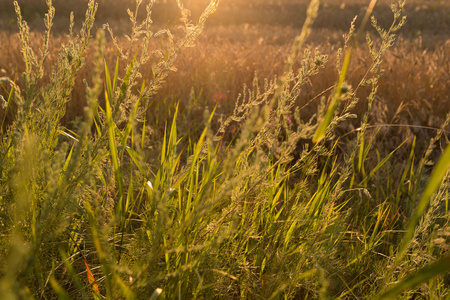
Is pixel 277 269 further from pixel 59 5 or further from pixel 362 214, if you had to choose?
pixel 59 5

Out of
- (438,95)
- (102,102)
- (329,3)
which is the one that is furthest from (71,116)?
(329,3)

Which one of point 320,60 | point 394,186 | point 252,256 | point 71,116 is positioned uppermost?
point 320,60

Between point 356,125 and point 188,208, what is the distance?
2499 mm

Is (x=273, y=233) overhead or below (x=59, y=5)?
below

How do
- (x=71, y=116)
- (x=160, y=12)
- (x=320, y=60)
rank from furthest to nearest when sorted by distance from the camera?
(x=160, y=12) < (x=71, y=116) < (x=320, y=60)

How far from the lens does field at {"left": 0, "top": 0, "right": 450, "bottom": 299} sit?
2.61 ft

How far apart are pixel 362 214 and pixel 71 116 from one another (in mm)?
2423

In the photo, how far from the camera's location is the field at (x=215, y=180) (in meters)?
0.80

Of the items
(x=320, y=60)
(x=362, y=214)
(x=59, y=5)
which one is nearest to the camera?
(x=320, y=60)

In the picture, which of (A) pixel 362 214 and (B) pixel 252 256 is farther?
(A) pixel 362 214

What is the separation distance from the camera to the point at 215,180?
4.64 feet

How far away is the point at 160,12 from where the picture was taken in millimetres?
15750

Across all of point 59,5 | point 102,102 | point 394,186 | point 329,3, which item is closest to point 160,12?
point 59,5

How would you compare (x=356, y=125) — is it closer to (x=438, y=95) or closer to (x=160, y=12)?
(x=438, y=95)
